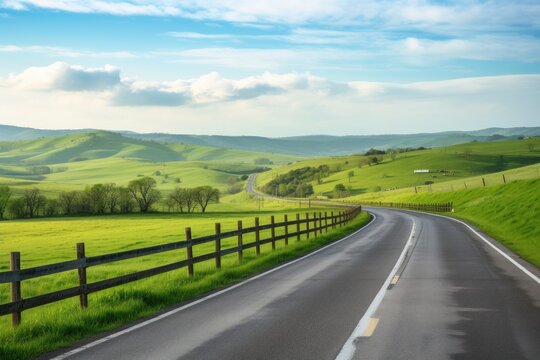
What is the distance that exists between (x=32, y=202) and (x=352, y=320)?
10668 centimetres

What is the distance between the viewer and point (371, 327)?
10109 millimetres

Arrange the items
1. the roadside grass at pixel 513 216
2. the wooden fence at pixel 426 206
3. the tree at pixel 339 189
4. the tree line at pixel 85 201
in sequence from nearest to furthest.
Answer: the roadside grass at pixel 513 216
the wooden fence at pixel 426 206
the tree line at pixel 85 201
the tree at pixel 339 189

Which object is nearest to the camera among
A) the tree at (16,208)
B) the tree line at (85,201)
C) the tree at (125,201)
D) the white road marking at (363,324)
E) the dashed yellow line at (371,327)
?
the white road marking at (363,324)

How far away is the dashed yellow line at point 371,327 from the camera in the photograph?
958 cm

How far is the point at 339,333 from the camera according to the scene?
967cm

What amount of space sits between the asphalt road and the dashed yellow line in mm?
32

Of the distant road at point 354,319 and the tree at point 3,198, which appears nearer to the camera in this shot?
the distant road at point 354,319

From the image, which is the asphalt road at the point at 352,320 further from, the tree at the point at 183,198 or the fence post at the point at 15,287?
the tree at the point at 183,198

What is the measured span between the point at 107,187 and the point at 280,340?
111 metres

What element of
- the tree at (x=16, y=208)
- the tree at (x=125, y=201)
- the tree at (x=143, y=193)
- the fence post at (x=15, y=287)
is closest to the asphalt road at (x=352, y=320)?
the fence post at (x=15, y=287)

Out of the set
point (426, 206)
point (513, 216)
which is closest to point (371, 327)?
point (513, 216)

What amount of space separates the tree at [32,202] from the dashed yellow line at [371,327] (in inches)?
4183

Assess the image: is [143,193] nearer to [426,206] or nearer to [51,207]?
[51,207]

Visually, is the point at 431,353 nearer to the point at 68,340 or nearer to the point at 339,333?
the point at 339,333
